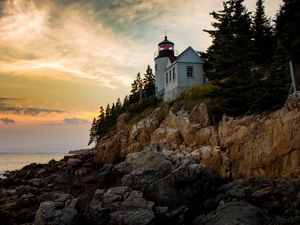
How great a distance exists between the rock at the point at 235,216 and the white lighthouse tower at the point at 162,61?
90.7 feet

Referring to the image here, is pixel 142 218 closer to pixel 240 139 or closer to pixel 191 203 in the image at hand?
pixel 191 203

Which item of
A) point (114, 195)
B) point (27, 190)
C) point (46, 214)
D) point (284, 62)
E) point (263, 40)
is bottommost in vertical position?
point (46, 214)

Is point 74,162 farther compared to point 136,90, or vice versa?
point 136,90

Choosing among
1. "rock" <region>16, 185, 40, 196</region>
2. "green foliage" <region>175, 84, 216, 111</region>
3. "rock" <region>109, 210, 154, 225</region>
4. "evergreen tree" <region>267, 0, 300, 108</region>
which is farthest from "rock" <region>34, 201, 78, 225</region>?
"green foliage" <region>175, 84, 216, 111</region>

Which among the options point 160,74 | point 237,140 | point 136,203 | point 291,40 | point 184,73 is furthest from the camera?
point 160,74

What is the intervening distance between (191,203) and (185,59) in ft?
68.8

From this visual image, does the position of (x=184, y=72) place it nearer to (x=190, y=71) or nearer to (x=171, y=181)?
(x=190, y=71)

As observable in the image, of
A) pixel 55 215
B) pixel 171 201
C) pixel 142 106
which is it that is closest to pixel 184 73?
pixel 142 106

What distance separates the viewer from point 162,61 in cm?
4544

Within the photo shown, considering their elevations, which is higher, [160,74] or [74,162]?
[160,74]

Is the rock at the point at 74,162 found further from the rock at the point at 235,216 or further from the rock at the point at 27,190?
the rock at the point at 235,216

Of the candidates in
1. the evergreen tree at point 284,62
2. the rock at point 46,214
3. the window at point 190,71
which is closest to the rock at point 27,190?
the rock at point 46,214

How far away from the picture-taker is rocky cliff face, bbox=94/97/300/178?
68.5 feet

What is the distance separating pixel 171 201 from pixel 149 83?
45.2 meters
